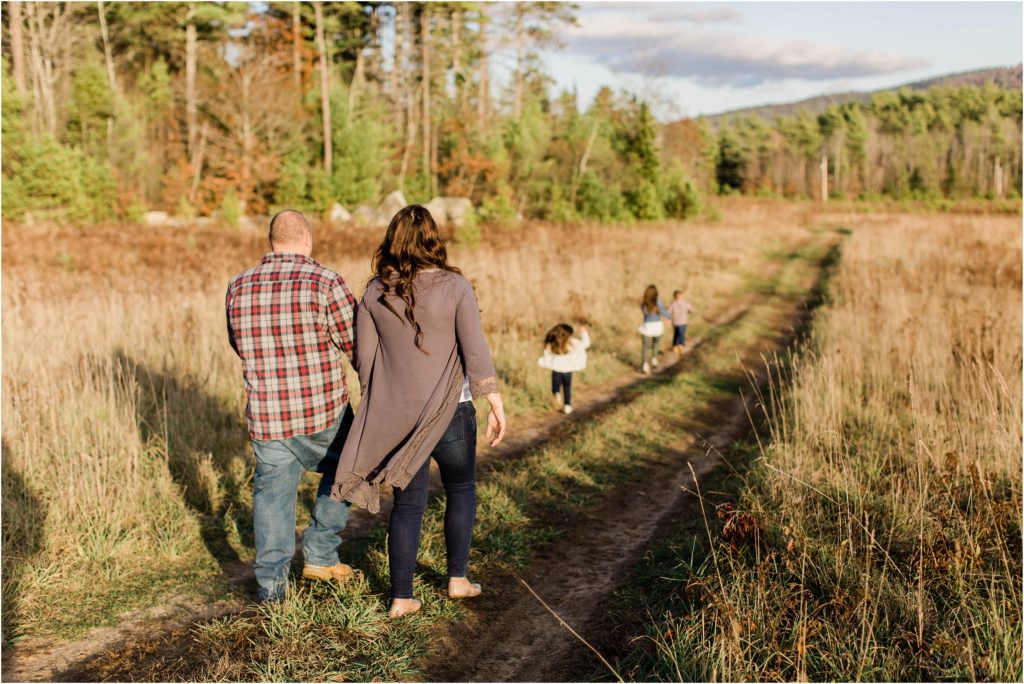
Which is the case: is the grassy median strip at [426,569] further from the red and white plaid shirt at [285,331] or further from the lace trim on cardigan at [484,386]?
the lace trim on cardigan at [484,386]

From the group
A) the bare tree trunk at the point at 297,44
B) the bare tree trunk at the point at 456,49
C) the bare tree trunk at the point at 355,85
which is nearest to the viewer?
the bare tree trunk at the point at 355,85

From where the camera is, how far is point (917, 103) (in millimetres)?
92000

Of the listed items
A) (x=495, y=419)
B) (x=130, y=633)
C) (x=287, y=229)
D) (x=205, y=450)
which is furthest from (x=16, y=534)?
(x=495, y=419)

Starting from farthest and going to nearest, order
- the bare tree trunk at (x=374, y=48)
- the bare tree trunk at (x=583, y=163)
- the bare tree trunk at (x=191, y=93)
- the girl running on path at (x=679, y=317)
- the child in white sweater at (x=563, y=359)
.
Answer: the bare tree trunk at (x=374, y=48) → the bare tree trunk at (x=583, y=163) → the bare tree trunk at (x=191, y=93) → the girl running on path at (x=679, y=317) → the child in white sweater at (x=563, y=359)

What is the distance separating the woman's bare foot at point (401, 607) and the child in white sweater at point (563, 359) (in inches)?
196

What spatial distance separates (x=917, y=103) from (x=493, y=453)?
103932 millimetres

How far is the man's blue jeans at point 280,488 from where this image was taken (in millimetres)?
3990

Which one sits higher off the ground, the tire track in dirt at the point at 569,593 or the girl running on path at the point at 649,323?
the girl running on path at the point at 649,323

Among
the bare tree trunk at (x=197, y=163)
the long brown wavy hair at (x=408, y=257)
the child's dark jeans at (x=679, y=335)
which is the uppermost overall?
the bare tree trunk at (x=197, y=163)

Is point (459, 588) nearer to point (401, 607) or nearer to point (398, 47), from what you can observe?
point (401, 607)

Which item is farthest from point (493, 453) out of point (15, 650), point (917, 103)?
point (917, 103)

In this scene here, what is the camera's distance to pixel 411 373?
3.61m

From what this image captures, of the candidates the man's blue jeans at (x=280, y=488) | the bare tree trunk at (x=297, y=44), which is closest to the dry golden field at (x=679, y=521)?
the man's blue jeans at (x=280, y=488)

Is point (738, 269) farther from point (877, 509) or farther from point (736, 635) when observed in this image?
point (736, 635)
